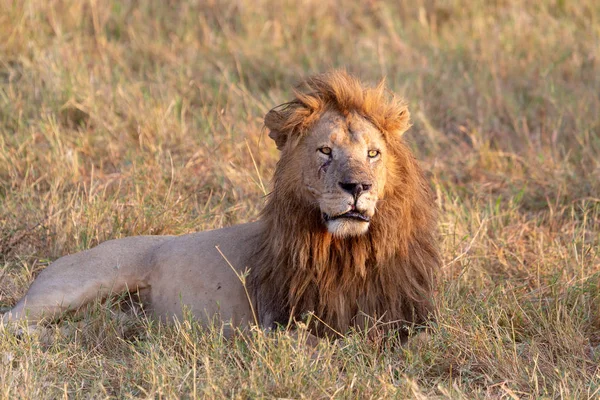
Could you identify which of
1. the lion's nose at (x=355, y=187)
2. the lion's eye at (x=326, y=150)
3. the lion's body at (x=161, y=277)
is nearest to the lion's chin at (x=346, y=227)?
the lion's nose at (x=355, y=187)

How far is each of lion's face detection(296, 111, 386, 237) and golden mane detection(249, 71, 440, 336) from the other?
0.17 feet

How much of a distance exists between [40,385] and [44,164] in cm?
258

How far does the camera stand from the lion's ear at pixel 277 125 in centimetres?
403

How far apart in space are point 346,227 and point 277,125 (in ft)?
1.96

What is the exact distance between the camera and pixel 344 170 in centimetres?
373

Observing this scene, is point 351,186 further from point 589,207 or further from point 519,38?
point 519,38

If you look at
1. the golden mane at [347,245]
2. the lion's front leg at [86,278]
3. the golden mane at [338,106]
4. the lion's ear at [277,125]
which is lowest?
the lion's front leg at [86,278]

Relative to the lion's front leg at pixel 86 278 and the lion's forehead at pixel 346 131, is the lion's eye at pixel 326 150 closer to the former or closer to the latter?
the lion's forehead at pixel 346 131

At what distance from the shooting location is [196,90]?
23.1ft

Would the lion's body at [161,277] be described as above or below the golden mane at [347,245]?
below

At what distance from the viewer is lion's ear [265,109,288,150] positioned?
13.2ft

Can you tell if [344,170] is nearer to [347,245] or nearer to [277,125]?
[347,245]

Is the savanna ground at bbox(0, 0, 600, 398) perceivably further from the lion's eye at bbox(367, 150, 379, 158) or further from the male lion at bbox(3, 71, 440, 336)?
the lion's eye at bbox(367, 150, 379, 158)

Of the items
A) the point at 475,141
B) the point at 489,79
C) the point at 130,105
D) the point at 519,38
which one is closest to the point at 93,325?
the point at 130,105
